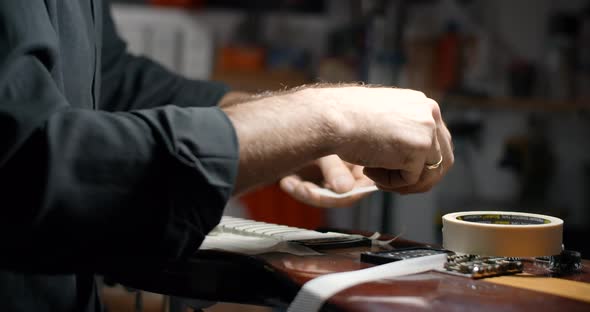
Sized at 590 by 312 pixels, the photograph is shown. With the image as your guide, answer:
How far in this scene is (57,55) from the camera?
0.64 metres

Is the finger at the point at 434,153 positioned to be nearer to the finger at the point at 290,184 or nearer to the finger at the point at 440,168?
the finger at the point at 440,168

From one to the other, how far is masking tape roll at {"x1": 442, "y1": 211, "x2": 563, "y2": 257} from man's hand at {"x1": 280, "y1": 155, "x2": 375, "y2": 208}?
0.69 ft

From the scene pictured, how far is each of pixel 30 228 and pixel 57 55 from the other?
17 centimetres

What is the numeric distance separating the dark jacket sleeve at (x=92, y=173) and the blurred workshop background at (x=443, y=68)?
1.95m

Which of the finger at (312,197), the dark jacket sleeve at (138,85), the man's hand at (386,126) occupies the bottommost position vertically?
the finger at (312,197)

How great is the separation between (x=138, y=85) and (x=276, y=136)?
2.23 ft

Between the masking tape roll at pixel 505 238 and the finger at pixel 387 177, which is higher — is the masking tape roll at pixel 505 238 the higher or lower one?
the lower one

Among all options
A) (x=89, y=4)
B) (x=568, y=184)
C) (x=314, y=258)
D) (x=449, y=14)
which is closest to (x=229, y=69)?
(x=449, y=14)

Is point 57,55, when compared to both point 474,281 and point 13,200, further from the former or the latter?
point 474,281

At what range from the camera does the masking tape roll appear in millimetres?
686

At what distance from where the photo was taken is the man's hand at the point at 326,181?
919mm

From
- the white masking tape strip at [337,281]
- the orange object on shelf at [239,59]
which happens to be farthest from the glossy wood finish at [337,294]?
the orange object on shelf at [239,59]

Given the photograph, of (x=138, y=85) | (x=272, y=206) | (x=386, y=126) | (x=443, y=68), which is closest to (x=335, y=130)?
(x=386, y=126)

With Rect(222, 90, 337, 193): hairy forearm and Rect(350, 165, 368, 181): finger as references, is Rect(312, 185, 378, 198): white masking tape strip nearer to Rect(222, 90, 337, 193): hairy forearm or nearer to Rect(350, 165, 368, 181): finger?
Rect(350, 165, 368, 181): finger
